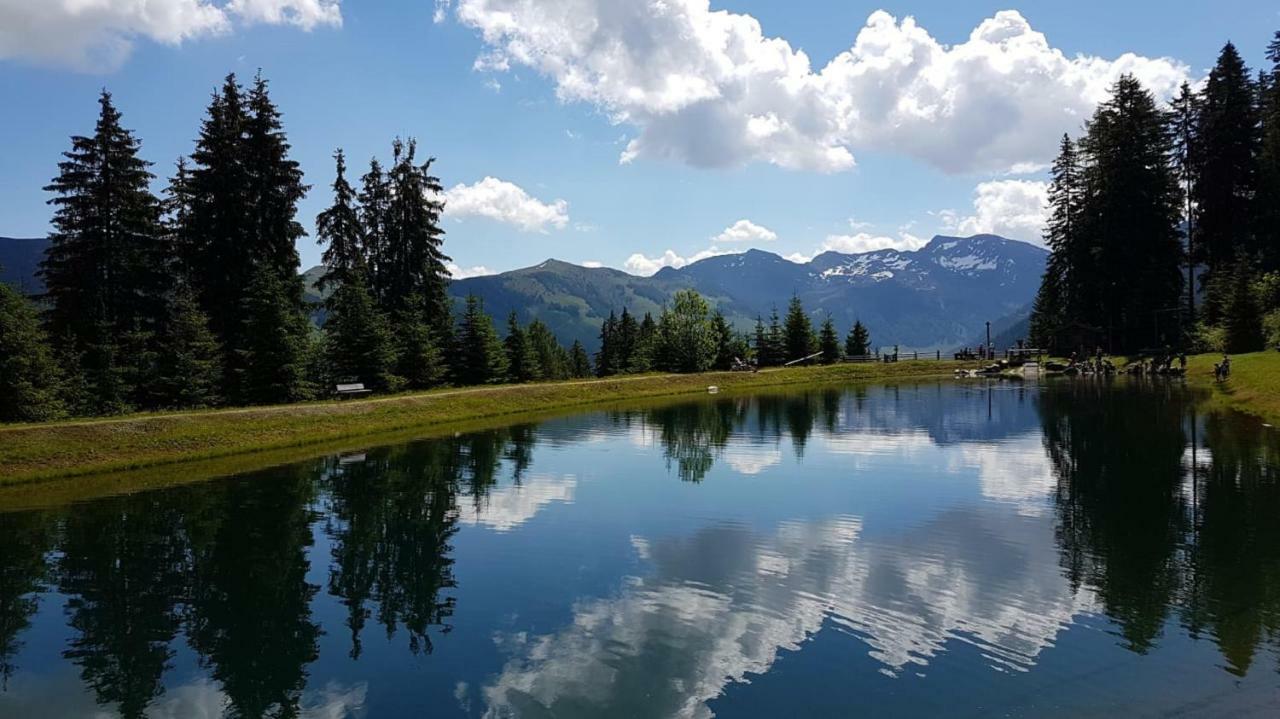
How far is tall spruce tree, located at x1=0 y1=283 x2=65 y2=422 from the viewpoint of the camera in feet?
115

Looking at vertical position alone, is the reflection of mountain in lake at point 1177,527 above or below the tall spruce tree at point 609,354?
below

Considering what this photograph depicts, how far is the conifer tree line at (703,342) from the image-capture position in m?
90.9

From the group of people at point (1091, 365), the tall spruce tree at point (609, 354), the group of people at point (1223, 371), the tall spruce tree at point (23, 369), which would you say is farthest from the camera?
the tall spruce tree at point (609, 354)

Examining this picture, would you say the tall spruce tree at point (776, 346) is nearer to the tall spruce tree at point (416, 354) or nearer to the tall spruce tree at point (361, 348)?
the tall spruce tree at point (416, 354)

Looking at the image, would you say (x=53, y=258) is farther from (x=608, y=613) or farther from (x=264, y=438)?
(x=608, y=613)

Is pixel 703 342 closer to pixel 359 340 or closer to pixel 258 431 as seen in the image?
pixel 359 340

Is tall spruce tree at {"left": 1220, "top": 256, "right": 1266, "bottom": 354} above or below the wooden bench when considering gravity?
above

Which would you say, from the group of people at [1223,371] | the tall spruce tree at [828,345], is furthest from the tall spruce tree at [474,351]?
the group of people at [1223,371]

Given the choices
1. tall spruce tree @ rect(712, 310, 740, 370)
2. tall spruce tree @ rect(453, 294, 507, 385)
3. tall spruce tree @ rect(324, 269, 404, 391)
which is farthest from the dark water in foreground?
tall spruce tree @ rect(712, 310, 740, 370)

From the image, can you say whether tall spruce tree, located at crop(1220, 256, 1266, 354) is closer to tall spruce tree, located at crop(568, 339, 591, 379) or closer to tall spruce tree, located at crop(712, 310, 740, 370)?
tall spruce tree, located at crop(712, 310, 740, 370)

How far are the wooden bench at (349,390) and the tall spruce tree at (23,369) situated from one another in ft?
57.3

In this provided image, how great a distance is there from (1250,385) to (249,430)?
204 ft

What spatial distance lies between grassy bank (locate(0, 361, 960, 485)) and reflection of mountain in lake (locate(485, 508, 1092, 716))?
89.0ft

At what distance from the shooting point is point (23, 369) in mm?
35906
